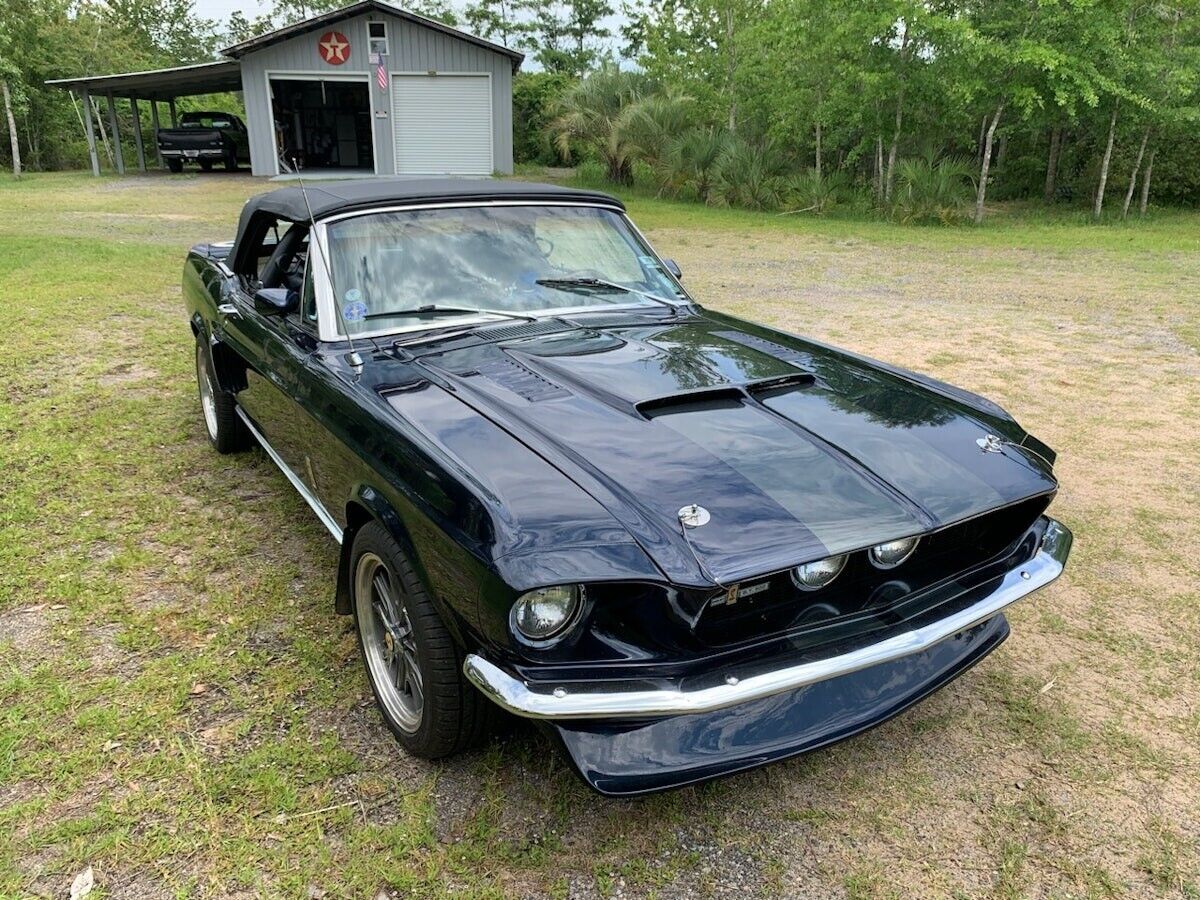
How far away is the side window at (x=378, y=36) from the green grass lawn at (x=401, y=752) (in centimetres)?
1838

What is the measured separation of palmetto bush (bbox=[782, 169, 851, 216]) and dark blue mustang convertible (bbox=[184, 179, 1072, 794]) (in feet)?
50.4

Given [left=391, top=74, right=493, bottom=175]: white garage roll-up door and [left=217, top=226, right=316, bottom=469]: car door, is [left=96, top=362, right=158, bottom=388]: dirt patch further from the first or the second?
[left=391, top=74, right=493, bottom=175]: white garage roll-up door

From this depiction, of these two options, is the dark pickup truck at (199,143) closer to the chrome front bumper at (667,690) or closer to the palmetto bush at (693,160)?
the palmetto bush at (693,160)

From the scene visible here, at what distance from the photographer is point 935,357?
6816 millimetres

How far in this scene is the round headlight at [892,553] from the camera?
214 cm

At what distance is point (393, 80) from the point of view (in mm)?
21141

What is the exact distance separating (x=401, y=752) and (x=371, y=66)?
71.0 ft

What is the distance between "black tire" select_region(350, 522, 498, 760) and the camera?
2.18 metres

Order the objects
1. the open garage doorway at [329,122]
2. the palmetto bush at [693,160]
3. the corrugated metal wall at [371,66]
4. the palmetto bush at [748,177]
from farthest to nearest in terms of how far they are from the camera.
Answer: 1. the open garage doorway at [329,122]
2. the corrugated metal wall at [371,66]
3. the palmetto bush at [693,160]
4. the palmetto bush at [748,177]

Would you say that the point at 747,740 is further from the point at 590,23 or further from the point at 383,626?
the point at 590,23

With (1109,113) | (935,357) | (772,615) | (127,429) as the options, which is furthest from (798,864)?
(1109,113)

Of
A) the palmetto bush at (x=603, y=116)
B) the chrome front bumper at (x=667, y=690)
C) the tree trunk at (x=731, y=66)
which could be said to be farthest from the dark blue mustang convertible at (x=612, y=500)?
the tree trunk at (x=731, y=66)

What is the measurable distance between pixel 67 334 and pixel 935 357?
706 centimetres

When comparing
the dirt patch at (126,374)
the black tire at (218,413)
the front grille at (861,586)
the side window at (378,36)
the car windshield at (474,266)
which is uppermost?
the side window at (378,36)
